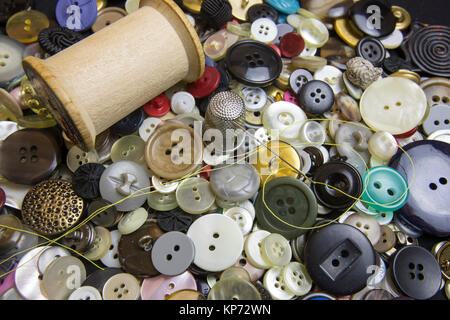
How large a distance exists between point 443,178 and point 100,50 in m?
1.87

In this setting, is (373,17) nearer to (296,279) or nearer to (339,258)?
(339,258)

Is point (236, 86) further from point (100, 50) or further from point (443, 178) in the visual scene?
point (443, 178)

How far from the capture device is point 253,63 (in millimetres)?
1998

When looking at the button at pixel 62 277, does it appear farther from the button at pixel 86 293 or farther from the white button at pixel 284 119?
the white button at pixel 284 119

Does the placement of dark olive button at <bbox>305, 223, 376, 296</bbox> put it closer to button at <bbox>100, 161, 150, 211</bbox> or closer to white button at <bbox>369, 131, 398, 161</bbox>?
white button at <bbox>369, 131, 398, 161</bbox>

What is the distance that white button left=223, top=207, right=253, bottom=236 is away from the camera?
1.73 metres

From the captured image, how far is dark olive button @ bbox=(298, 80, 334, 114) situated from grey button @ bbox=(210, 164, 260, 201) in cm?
52

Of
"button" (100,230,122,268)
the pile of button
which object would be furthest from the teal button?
"button" (100,230,122,268)

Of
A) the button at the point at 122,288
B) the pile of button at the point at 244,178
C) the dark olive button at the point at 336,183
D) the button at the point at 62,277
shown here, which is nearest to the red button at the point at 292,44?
the pile of button at the point at 244,178

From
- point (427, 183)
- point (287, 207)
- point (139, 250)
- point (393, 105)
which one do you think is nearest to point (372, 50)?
point (393, 105)

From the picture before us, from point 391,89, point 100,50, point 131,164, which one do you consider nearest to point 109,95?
point 100,50

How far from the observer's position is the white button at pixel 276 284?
1.61 meters

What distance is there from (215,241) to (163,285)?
31 cm

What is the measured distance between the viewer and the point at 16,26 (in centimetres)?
215
